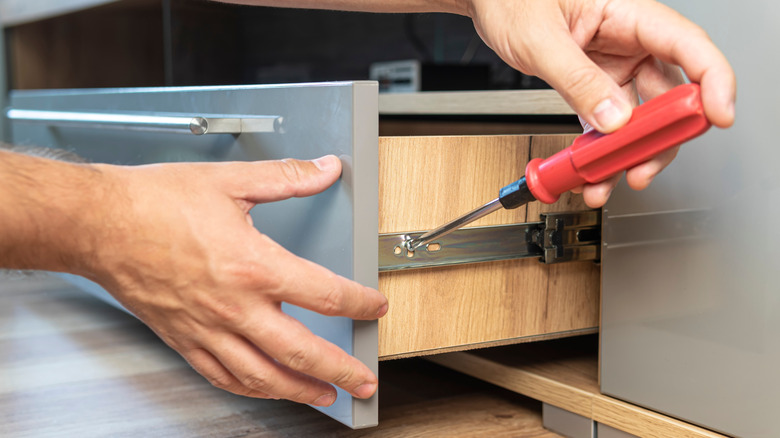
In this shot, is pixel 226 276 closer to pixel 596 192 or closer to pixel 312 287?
pixel 312 287

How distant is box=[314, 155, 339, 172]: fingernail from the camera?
0.56 metres

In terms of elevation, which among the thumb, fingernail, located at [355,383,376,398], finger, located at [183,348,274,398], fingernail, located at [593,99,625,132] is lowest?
fingernail, located at [355,383,376,398]

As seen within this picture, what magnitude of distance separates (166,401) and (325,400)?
36 cm

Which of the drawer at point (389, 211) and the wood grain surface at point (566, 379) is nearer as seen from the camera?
the drawer at point (389, 211)

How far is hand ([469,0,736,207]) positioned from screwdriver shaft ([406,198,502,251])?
7 cm

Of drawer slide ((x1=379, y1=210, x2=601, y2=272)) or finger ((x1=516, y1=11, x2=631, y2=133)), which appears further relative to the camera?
drawer slide ((x1=379, y1=210, x2=601, y2=272))

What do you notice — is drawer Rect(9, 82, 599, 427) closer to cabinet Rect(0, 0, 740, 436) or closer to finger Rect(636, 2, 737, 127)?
cabinet Rect(0, 0, 740, 436)

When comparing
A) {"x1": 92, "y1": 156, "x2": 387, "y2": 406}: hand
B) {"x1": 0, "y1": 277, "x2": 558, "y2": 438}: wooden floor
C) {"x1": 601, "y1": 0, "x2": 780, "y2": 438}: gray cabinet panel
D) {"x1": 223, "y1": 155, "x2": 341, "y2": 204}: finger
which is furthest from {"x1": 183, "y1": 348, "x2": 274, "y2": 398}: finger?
{"x1": 601, "y1": 0, "x2": 780, "y2": 438}: gray cabinet panel

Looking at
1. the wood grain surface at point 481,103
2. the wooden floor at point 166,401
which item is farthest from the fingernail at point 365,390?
the wood grain surface at point 481,103

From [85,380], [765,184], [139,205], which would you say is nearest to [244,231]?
[139,205]

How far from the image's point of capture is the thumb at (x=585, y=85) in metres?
0.50

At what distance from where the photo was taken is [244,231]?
1.70ft

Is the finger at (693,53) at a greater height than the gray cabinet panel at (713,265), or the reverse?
the finger at (693,53)

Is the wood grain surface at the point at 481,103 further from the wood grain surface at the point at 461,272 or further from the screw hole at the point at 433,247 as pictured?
the screw hole at the point at 433,247
